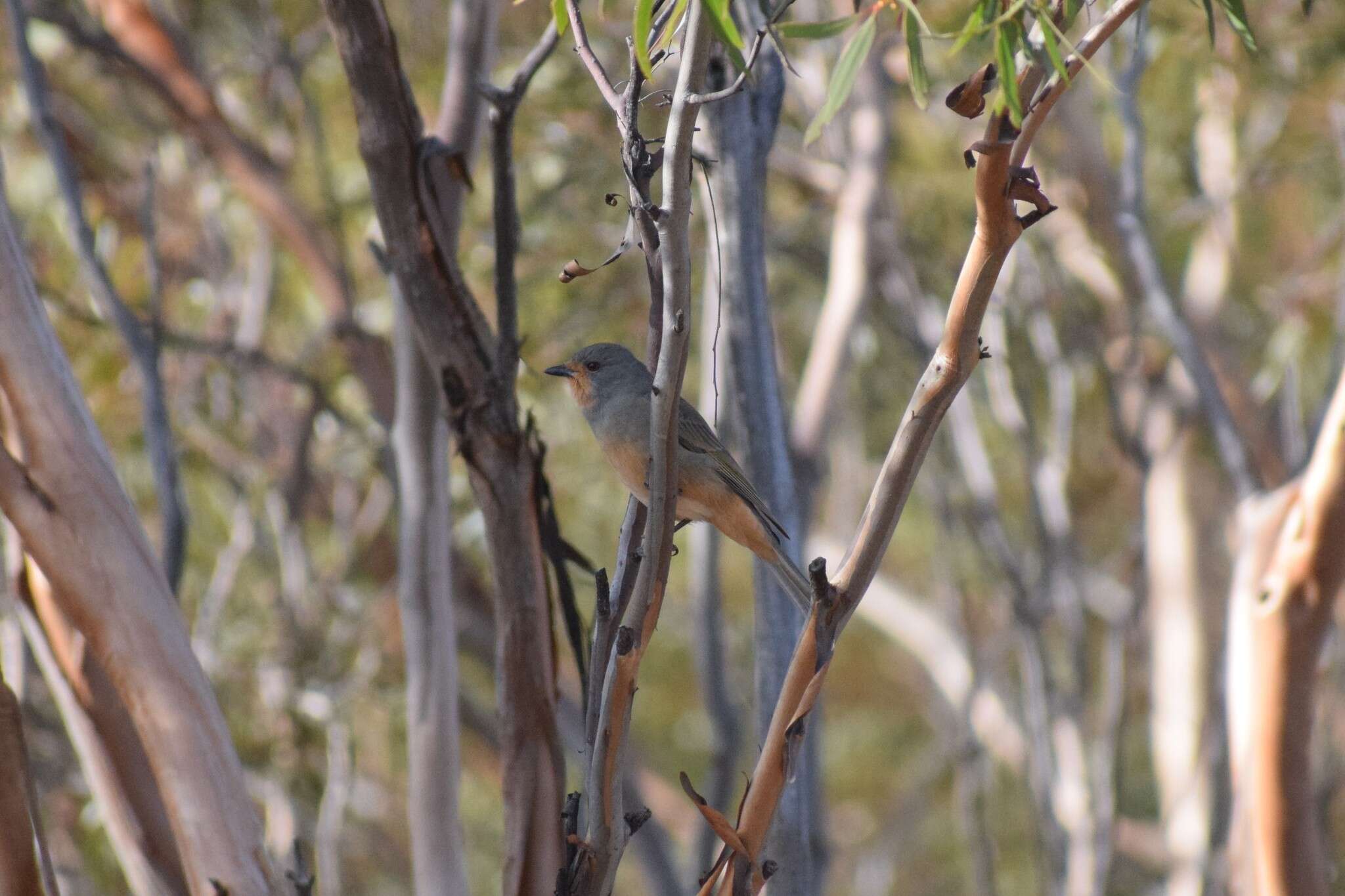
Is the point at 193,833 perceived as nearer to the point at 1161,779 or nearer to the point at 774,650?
the point at 774,650

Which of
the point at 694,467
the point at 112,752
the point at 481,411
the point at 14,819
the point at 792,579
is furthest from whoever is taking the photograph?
the point at 694,467

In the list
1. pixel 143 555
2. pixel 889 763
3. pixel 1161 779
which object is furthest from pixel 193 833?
pixel 889 763

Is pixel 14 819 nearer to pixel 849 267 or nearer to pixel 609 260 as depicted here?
pixel 609 260

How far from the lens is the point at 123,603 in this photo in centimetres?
277

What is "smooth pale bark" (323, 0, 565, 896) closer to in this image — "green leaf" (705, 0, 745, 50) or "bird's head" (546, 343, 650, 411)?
"bird's head" (546, 343, 650, 411)

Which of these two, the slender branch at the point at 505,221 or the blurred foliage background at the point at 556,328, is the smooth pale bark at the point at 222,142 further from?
the slender branch at the point at 505,221

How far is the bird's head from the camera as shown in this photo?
398 cm

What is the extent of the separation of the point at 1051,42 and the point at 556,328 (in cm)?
489

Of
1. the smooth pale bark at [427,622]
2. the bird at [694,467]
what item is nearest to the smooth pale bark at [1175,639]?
the bird at [694,467]

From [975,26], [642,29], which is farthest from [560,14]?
[975,26]

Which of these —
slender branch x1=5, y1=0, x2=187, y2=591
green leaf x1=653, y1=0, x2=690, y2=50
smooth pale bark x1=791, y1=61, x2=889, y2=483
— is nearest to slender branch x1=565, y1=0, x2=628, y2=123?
green leaf x1=653, y1=0, x2=690, y2=50

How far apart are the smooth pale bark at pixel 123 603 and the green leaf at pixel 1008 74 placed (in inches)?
77.4

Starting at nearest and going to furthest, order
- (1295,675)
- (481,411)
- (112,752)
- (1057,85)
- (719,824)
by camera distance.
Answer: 1. (1057,85)
2. (719,824)
3. (112,752)
4. (481,411)
5. (1295,675)

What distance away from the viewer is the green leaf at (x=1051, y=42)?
180 centimetres
